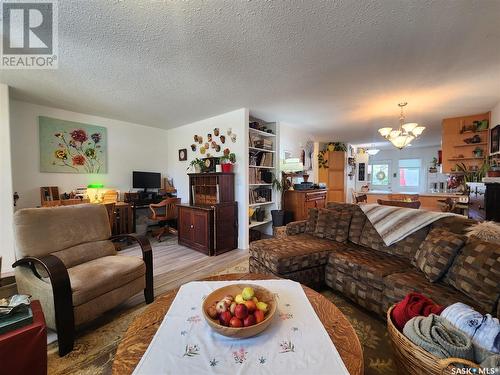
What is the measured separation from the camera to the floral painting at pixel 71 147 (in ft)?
11.3

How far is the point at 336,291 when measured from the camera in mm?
2146

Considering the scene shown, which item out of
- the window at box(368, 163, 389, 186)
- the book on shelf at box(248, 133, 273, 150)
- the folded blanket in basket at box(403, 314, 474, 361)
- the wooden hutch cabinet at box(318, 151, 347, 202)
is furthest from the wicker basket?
the window at box(368, 163, 389, 186)

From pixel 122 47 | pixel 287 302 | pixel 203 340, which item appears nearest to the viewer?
pixel 203 340

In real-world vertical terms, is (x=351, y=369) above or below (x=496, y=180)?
below

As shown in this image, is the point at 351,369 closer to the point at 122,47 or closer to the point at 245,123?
the point at 122,47

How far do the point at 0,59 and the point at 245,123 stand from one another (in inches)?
110

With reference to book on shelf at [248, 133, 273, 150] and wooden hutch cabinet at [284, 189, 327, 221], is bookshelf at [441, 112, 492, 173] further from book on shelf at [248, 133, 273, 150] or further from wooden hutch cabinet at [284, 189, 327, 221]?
book on shelf at [248, 133, 273, 150]

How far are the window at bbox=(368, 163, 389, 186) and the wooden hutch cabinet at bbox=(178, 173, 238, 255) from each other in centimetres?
794

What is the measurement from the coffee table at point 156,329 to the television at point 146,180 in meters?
3.73

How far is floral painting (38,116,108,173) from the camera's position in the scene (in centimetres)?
346

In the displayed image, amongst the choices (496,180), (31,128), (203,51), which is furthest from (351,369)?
(31,128)

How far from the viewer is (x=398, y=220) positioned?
215 centimetres

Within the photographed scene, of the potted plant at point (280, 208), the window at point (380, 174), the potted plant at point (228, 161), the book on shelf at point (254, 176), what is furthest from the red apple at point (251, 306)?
the window at point (380, 174)

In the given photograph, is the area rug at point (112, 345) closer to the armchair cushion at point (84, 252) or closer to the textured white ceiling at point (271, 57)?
the armchair cushion at point (84, 252)
